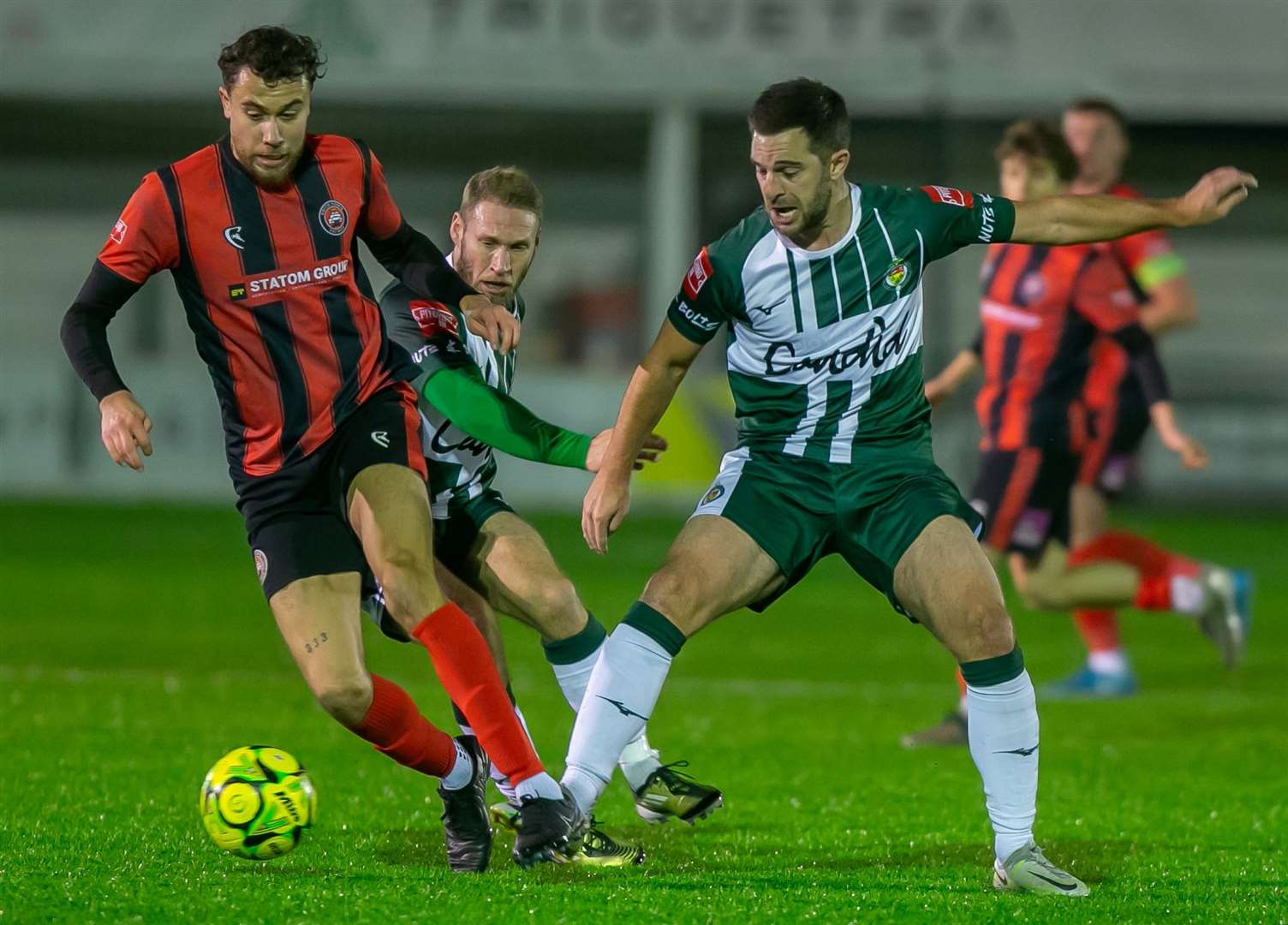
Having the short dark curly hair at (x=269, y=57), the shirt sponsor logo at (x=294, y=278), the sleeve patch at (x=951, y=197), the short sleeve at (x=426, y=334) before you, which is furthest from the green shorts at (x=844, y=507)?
the short dark curly hair at (x=269, y=57)

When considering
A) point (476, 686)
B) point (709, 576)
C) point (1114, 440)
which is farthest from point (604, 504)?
point (1114, 440)

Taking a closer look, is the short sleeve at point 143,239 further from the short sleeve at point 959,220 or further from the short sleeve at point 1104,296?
the short sleeve at point 1104,296

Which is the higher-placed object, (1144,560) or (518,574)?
(518,574)

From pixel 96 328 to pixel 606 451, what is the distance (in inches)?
55.3

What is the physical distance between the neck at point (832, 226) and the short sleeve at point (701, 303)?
0.24m

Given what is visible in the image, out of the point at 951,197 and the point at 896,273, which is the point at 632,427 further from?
the point at 951,197

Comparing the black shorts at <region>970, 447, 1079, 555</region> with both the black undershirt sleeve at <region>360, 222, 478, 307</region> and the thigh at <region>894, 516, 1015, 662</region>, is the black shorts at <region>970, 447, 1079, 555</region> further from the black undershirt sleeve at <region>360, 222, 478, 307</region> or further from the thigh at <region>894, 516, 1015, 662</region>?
the black undershirt sleeve at <region>360, 222, 478, 307</region>

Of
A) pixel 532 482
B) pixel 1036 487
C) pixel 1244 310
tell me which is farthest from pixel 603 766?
pixel 1244 310

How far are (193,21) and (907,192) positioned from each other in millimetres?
20787

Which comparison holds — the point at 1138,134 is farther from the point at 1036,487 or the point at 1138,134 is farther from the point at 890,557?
the point at 890,557

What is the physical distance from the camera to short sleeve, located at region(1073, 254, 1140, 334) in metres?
8.25

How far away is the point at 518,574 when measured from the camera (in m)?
5.22

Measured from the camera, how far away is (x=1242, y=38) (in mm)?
24312

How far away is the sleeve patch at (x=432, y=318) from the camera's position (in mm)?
5246
